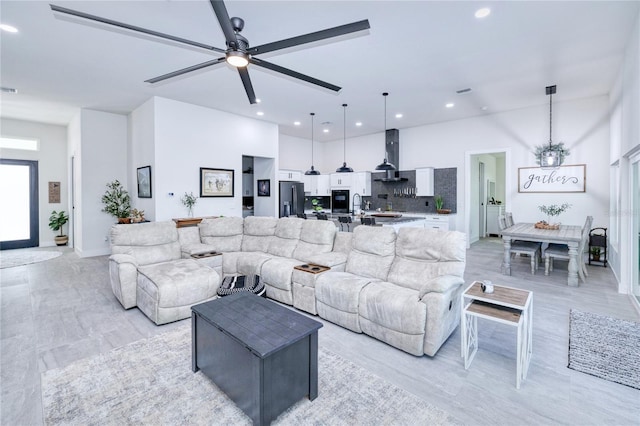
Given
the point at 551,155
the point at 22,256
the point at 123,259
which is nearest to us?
the point at 123,259

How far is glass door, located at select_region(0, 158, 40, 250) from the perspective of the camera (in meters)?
7.25

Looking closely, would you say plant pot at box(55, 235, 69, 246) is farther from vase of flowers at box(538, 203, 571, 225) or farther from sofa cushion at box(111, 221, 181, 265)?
vase of flowers at box(538, 203, 571, 225)

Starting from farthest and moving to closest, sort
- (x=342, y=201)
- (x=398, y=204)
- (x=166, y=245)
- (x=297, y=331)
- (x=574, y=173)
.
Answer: (x=342, y=201), (x=398, y=204), (x=574, y=173), (x=166, y=245), (x=297, y=331)

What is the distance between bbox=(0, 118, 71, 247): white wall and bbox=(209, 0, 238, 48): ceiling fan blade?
8276 millimetres

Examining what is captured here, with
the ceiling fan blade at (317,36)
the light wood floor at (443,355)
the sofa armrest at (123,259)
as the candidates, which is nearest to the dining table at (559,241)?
the light wood floor at (443,355)

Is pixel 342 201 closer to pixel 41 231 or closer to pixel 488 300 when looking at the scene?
pixel 488 300

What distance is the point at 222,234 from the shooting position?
4.79 metres

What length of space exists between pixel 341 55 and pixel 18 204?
348 inches

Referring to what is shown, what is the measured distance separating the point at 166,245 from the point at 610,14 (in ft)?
19.7

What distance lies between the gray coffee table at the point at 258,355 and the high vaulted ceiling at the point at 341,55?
229 cm

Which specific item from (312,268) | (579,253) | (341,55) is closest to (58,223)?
(312,268)

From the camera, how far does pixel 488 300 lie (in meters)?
2.33

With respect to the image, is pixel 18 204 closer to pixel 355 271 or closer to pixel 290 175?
Result: pixel 290 175

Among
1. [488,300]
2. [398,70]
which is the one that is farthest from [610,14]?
[488,300]
